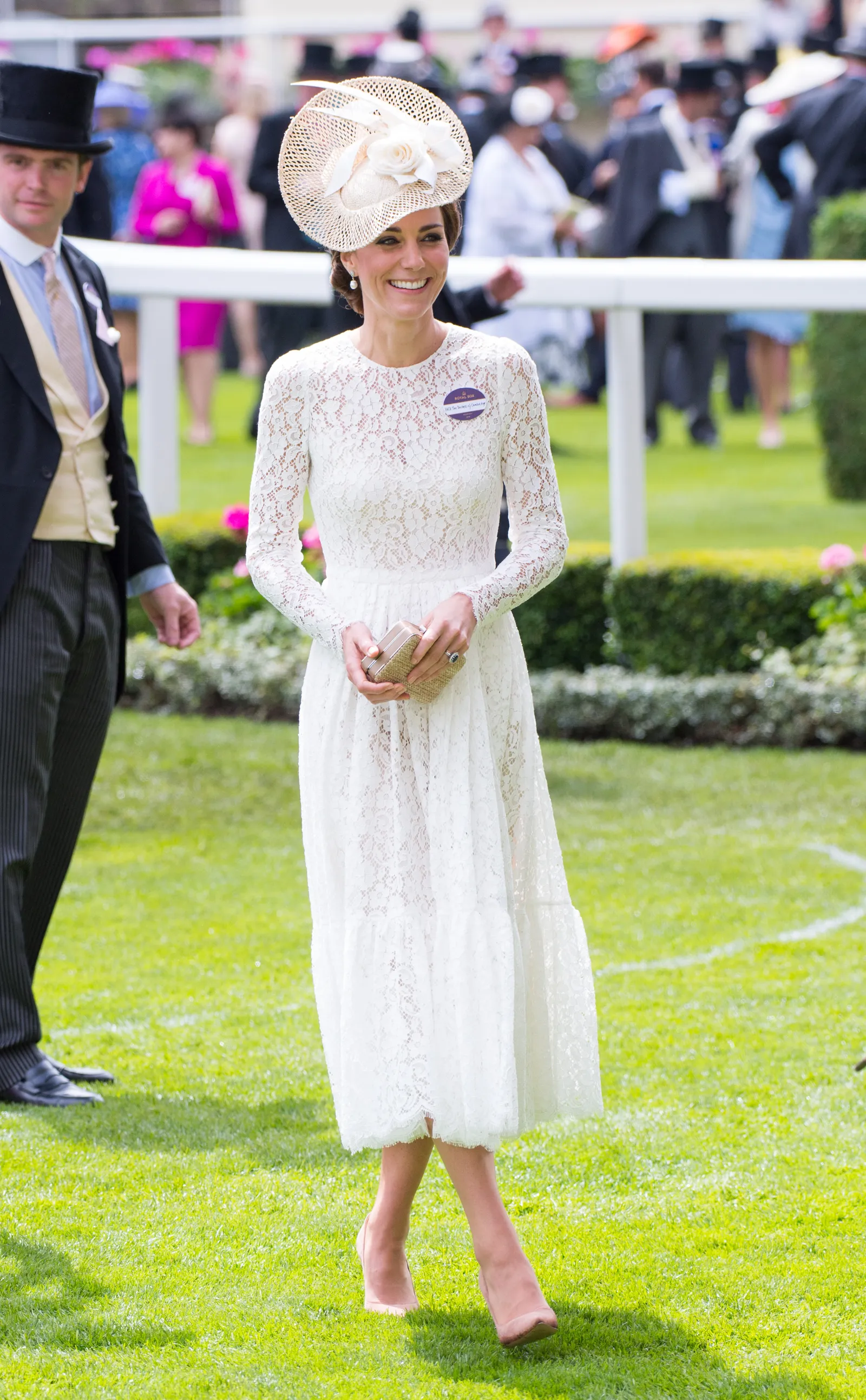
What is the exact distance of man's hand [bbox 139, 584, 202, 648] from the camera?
5098 millimetres

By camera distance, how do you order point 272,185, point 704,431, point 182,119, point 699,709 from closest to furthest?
point 699,709 → point 272,185 → point 182,119 → point 704,431

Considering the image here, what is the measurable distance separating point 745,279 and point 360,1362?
19.6 feet

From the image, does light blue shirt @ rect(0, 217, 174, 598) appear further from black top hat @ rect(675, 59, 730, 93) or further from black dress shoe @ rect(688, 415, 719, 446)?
black dress shoe @ rect(688, 415, 719, 446)

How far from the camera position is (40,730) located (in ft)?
15.9

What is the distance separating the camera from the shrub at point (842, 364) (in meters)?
12.2

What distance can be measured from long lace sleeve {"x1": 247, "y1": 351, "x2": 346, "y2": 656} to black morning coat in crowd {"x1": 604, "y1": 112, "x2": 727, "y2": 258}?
11.3 meters

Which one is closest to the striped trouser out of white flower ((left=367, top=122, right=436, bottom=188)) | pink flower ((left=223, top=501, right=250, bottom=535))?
white flower ((left=367, top=122, right=436, bottom=188))

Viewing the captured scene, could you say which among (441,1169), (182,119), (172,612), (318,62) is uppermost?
(318,62)

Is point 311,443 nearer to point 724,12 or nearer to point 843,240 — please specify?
point 843,240

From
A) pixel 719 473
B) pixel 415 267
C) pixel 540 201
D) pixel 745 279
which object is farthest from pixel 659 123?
pixel 415 267

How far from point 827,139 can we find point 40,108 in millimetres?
9918

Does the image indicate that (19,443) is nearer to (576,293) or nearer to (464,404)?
(464,404)

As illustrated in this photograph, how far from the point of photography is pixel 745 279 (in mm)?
8609

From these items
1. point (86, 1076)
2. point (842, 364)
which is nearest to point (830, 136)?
point (842, 364)
